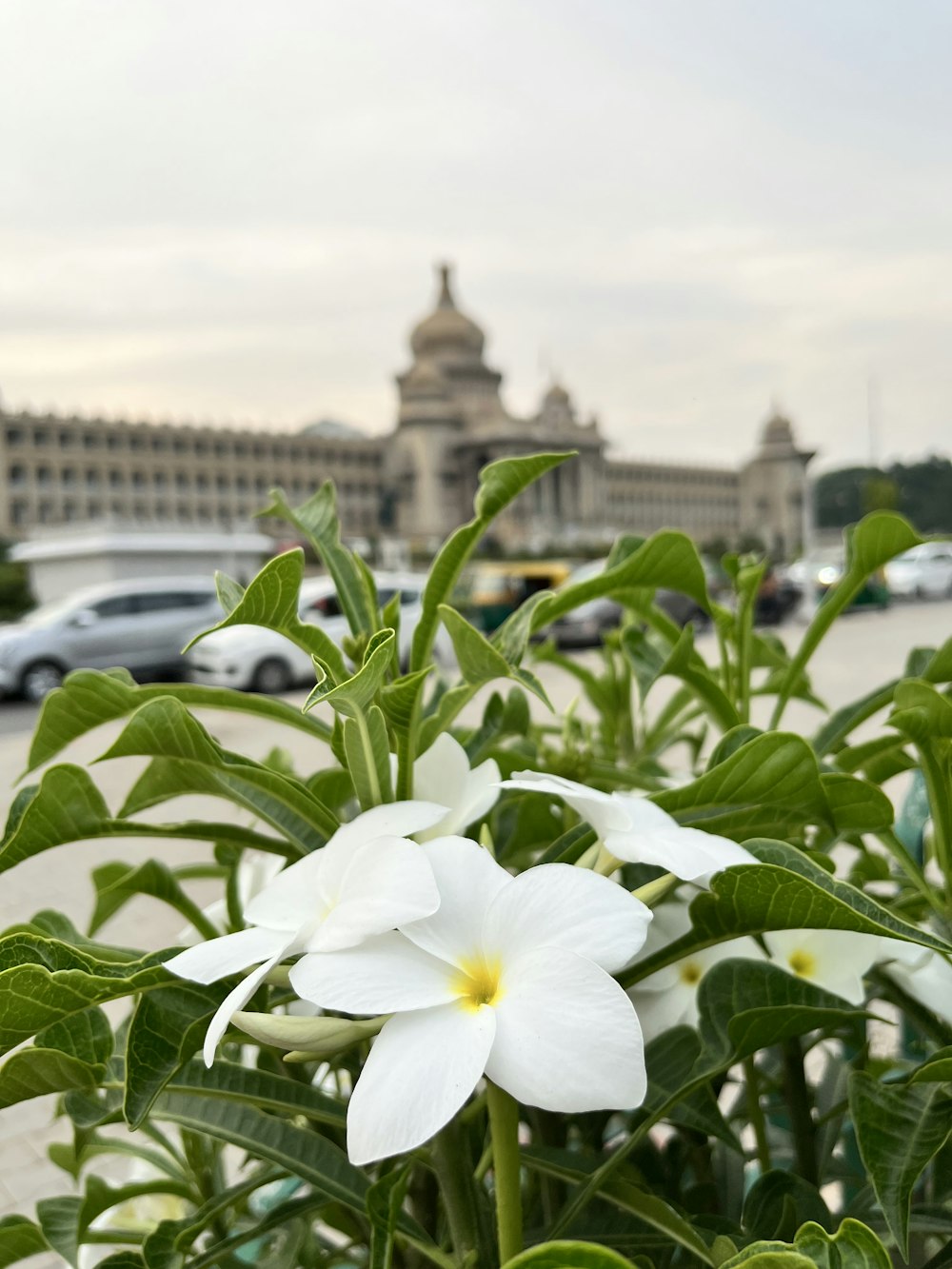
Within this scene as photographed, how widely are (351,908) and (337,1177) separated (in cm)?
19

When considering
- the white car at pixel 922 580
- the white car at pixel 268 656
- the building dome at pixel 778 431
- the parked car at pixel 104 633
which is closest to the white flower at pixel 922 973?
the white car at pixel 268 656

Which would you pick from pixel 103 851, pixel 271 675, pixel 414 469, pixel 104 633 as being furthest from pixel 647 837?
pixel 414 469

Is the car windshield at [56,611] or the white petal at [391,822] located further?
the car windshield at [56,611]

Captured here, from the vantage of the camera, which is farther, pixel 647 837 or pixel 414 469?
pixel 414 469

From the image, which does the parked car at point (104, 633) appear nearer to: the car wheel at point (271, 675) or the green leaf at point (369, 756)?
the car wheel at point (271, 675)

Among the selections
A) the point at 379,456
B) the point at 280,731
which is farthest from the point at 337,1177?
the point at 379,456

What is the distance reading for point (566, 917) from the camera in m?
0.40

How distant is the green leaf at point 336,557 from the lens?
66 cm

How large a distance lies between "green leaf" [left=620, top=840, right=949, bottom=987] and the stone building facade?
37063 millimetres

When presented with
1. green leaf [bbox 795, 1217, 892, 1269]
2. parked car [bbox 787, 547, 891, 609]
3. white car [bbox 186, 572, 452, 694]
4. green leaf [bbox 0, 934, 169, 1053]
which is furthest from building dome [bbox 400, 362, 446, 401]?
green leaf [bbox 795, 1217, 892, 1269]

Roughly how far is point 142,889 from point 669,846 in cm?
33

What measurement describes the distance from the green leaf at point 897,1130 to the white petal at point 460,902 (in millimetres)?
177

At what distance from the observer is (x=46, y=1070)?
441 mm

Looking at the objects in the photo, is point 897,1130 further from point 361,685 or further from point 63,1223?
point 63,1223
